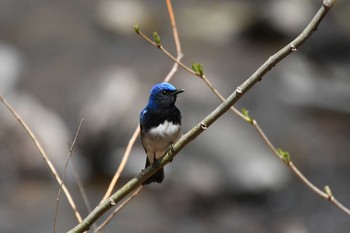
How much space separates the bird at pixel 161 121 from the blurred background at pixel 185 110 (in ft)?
16.9

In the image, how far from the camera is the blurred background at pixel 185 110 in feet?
34.1

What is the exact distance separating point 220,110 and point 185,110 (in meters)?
7.89

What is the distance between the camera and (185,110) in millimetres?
11055

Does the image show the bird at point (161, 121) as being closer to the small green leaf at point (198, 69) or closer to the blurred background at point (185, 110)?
the small green leaf at point (198, 69)

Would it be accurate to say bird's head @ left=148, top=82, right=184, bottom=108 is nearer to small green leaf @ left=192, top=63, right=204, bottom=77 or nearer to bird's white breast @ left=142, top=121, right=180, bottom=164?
bird's white breast @ left=142, top=121, right=180, bottom=164

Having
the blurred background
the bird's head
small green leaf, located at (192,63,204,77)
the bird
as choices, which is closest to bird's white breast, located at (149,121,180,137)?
the bird

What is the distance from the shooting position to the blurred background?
1041 cm

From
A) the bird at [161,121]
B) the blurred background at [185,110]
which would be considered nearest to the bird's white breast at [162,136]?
the bird at [161,121]

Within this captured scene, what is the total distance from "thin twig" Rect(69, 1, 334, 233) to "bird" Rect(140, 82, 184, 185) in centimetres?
115

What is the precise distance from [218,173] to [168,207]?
951mm

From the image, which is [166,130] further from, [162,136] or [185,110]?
[185,110]

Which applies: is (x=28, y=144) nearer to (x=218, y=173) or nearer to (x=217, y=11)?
(x=218, y=173)

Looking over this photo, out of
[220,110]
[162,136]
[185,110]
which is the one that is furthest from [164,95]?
[185,110]

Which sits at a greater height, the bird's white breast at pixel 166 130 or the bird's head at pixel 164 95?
the bird's head at pixel 164 95
